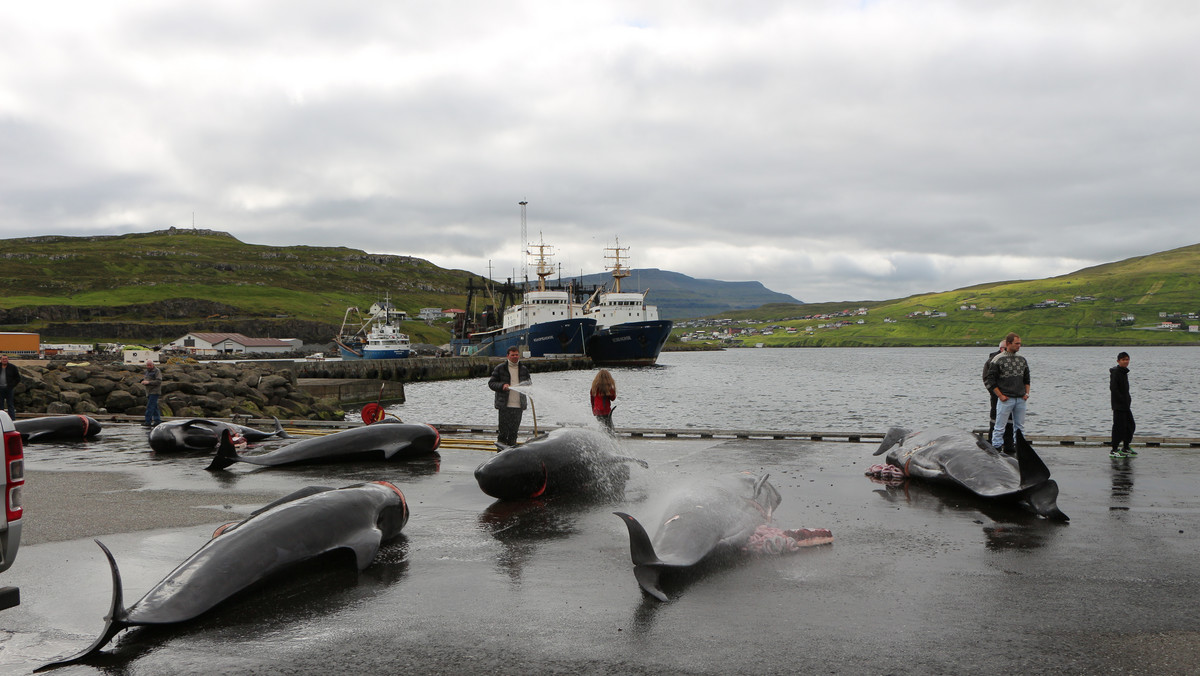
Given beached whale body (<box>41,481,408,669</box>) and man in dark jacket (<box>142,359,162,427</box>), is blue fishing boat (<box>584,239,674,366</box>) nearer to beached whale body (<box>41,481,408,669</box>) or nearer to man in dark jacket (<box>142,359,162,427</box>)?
man in dark jacket (<box>142,359,162,427</box>)

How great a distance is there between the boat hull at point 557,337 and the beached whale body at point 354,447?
78.4 meters

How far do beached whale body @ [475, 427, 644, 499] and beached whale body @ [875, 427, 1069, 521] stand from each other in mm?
4557

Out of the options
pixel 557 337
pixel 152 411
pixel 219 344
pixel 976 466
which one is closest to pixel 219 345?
pixel 219 344

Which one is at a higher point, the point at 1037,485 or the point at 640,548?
the point at 640,548

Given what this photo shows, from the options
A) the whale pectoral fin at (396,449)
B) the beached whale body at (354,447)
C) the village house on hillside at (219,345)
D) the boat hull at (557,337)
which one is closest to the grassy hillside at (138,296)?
the village house on hillside at (219,345)

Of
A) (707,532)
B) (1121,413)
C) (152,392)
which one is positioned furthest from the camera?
(152,392)

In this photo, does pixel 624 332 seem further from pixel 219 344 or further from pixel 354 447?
pixel 354 447

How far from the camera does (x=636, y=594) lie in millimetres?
6285

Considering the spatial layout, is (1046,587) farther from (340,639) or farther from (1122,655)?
(340,639)

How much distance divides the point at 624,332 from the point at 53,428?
82095 millimetres

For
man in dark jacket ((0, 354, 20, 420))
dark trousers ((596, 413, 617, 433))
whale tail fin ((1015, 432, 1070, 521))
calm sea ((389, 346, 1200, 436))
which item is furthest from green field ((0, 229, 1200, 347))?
whale tail fin ((1015, 432, 1070, 521))

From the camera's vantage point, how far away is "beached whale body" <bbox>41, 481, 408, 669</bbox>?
5.38 metres

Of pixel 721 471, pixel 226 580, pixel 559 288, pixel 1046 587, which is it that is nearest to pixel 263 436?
pixel 721 471

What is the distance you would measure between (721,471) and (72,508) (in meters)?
9.58
